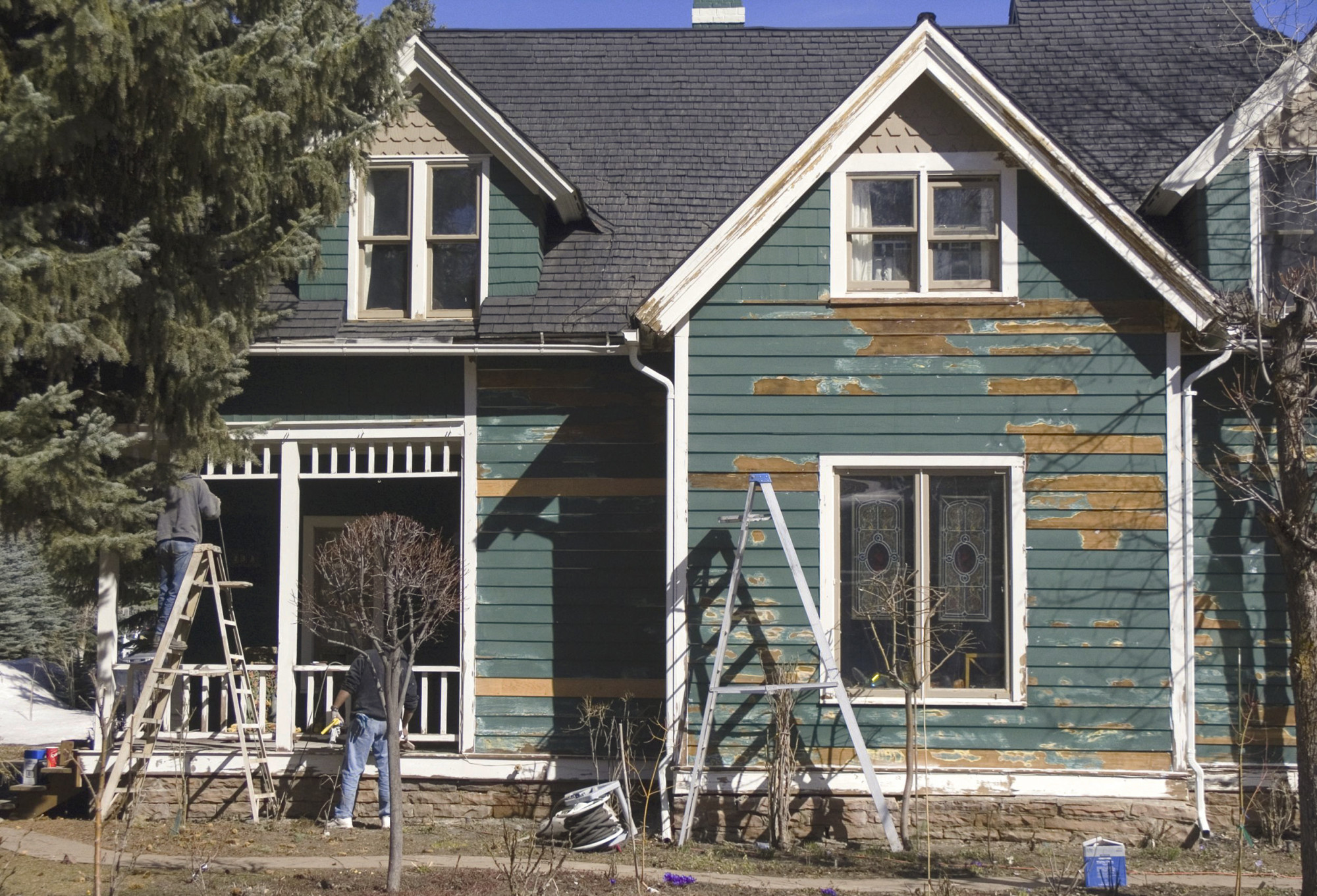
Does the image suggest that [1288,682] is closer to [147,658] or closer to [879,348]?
[879,348]

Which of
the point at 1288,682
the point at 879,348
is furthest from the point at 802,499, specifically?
the point at 1288,682

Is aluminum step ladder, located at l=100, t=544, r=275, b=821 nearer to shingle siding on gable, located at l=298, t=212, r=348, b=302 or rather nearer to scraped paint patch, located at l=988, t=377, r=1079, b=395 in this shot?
shingle siding on gable, located at l=298, t=212, r=348, b=302

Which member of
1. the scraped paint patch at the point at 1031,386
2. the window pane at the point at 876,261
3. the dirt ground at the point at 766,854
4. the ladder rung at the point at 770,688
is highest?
the window pane at the point at 876,261

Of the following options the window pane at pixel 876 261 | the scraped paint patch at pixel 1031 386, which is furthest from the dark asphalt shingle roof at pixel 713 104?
the scraped paint patch at pixel 1031 386

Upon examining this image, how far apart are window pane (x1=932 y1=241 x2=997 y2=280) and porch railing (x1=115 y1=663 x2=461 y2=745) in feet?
17.0

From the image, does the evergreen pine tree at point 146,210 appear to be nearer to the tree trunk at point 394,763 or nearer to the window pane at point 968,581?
the tree trunk at point 394,763

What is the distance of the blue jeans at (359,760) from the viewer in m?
9.86

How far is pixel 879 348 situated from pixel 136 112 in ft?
18.5

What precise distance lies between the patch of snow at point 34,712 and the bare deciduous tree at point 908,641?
11356 mm

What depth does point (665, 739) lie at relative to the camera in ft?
31.9

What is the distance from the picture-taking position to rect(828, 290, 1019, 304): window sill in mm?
9883

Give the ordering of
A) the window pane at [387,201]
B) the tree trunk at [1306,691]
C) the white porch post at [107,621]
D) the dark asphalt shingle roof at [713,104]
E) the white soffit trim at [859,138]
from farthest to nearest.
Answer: the window pane at [387,201], the dark asphalt shingle roof at [713,104], the white porch post at [107,621], the white soffit trim at [859,138], the tree trunk at [1306,691]

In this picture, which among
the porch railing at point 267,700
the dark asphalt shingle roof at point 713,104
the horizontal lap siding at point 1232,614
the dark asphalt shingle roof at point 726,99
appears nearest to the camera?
the horizontal lap siding at point 1232,614

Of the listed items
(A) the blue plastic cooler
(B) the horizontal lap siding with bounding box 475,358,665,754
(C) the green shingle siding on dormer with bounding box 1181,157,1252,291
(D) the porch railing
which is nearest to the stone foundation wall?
(A) the blue plastic cooler
